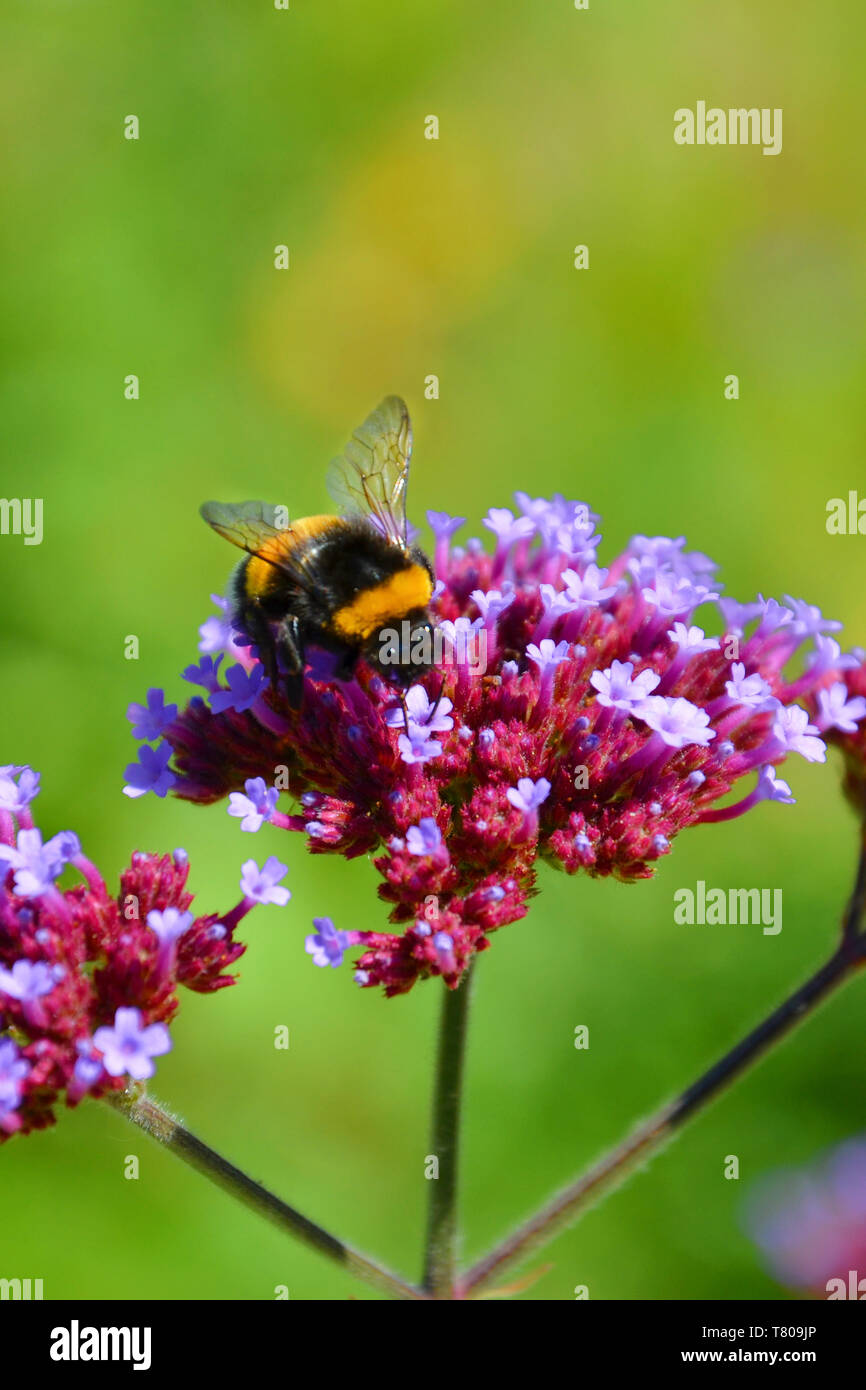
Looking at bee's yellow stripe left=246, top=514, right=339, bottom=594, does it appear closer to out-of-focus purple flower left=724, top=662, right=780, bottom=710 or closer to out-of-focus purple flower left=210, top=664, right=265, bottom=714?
out-of-focus purple flower left=210, top=664, right=265, bottom=714

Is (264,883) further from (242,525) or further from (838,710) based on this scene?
(838,710)

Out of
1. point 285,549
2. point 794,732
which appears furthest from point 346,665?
point 794,732

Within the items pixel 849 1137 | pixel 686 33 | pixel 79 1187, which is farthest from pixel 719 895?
pixel 686 33

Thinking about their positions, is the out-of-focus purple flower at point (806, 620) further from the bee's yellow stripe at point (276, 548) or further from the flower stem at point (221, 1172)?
the flower stem at point (221, 1172)

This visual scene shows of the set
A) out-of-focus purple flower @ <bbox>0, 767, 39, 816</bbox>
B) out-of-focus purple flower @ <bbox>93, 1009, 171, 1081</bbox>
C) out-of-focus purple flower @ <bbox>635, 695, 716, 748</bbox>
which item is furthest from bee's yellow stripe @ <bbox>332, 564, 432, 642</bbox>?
out-of-focus purple flower @ <bbox>93, 1009, 171, 1081</bbox>

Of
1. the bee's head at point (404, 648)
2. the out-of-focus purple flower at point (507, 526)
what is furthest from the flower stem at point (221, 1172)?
the out-of-focus purple flower at point (507, 526)

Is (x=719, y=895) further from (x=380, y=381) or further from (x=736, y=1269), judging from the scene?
(x=380, y=381)
